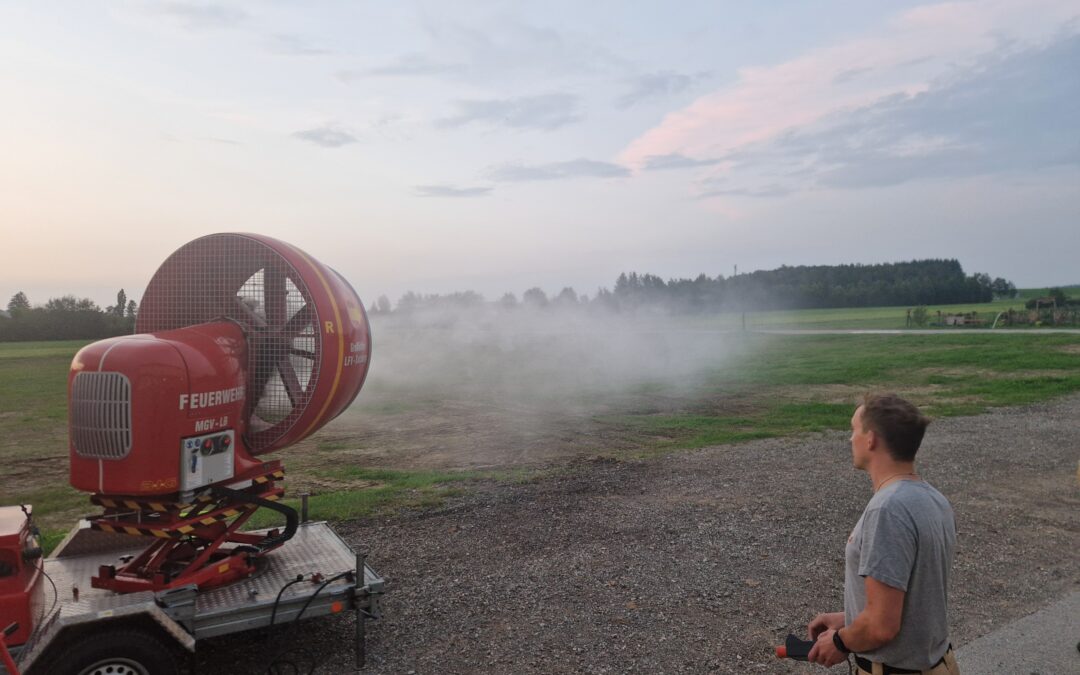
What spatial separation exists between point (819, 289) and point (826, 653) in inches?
3107

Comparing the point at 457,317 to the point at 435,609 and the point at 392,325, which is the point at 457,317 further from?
the point at 435,609

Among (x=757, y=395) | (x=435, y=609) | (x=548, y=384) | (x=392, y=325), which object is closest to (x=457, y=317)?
(x=392, y=325)

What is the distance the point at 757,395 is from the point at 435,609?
57.8ft

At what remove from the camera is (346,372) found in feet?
18.3

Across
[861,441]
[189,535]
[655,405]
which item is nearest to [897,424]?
[861,441]

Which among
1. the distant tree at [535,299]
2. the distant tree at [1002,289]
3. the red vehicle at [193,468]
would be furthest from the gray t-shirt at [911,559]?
the distant tree at [1002,289]

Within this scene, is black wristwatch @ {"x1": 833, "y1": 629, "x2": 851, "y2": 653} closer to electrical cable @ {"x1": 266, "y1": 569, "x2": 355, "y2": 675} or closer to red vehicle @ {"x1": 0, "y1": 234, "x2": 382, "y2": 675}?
red vehicle @ {"x1": 0, "y1": 234, "x2": 382, "y2": 675}

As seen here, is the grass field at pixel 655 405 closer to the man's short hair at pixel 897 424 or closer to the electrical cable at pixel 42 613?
the electrical cable at pixel 42 613

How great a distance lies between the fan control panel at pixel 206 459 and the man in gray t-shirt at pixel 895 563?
3.92m

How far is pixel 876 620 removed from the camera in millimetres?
2650

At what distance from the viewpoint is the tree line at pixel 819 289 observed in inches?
1921

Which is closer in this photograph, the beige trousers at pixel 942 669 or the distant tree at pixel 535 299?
the beige trousers at pixel 942 669

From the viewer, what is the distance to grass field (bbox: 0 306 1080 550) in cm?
1117

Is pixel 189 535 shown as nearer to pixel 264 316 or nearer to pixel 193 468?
pixel 193 468
